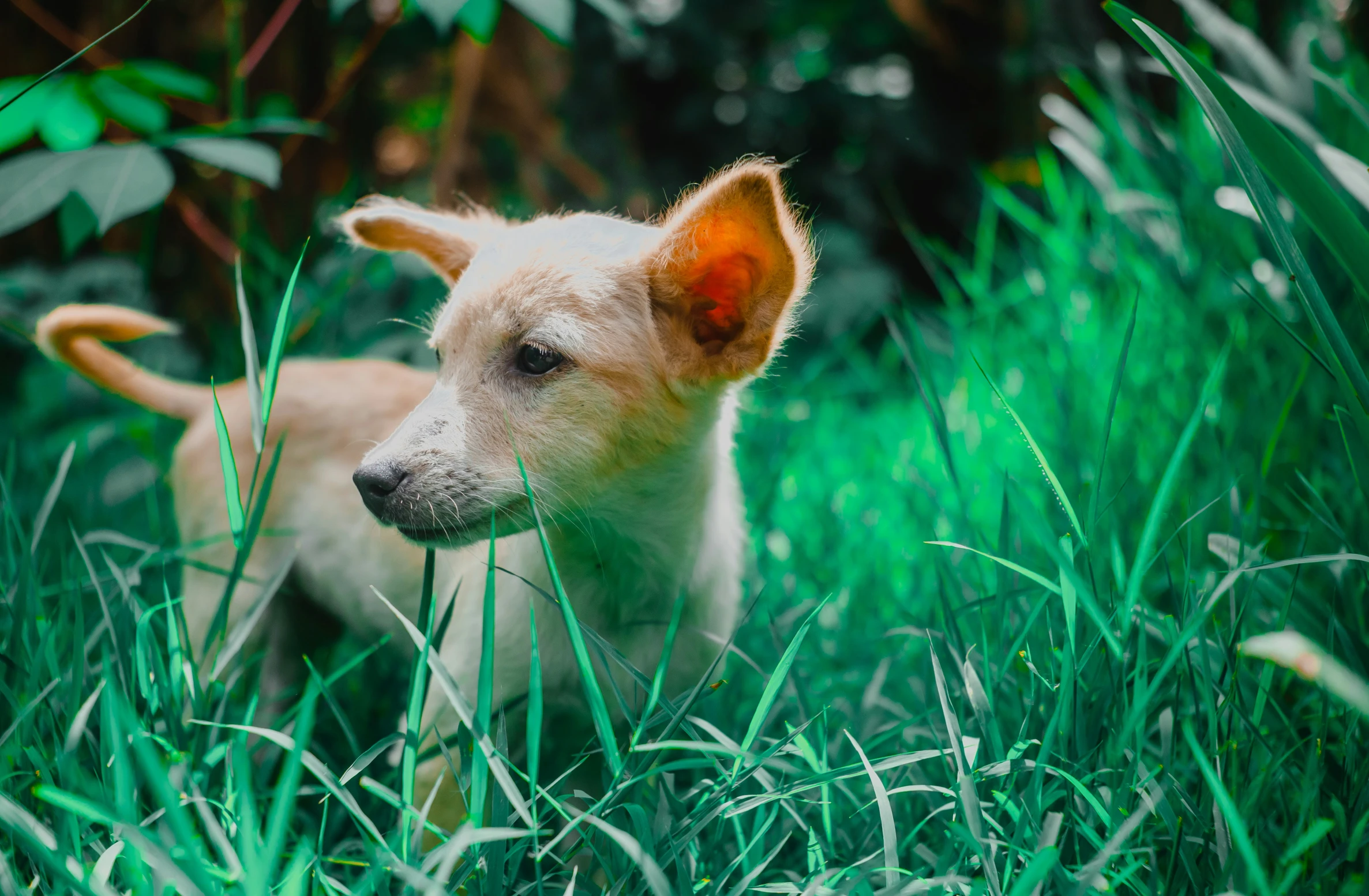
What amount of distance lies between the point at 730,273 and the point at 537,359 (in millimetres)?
387

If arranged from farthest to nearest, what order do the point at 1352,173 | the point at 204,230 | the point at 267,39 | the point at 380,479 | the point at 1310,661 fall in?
the point at 204,230 → the point at 267,39 → the point at 380,479 → the point at 1352,173 → the point at 1310,661

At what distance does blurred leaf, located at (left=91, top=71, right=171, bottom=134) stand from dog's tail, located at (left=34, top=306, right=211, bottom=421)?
0.42m

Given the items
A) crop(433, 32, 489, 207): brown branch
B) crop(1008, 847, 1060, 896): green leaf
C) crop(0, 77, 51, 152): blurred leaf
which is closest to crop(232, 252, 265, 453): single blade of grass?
crop(0, 77, 51, 152): blurred leaf

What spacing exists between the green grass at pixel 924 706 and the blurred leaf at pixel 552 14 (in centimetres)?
96

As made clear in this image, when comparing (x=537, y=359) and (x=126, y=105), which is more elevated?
(x=537, y=359)

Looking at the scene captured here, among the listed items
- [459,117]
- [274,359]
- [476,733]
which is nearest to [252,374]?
[274,359]

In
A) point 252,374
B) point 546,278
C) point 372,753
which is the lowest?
point 372,753

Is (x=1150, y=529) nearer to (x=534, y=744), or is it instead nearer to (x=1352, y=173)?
(x=1352, y=173)

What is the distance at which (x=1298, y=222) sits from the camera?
2764mm

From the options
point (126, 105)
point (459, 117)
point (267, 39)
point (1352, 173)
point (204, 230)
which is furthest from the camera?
point (459, 117)

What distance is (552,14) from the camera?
2.02m

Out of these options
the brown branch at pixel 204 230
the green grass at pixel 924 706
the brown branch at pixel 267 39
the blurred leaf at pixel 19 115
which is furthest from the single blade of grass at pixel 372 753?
the brown branch at pixel 267 39

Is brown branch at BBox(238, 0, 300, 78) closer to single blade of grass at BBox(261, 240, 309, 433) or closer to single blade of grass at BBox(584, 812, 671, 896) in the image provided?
single blade of grass at BBox(261, 240, 309, 433)

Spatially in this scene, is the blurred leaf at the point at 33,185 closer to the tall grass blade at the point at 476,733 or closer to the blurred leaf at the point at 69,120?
the blurred leaf at the point at 69,120
